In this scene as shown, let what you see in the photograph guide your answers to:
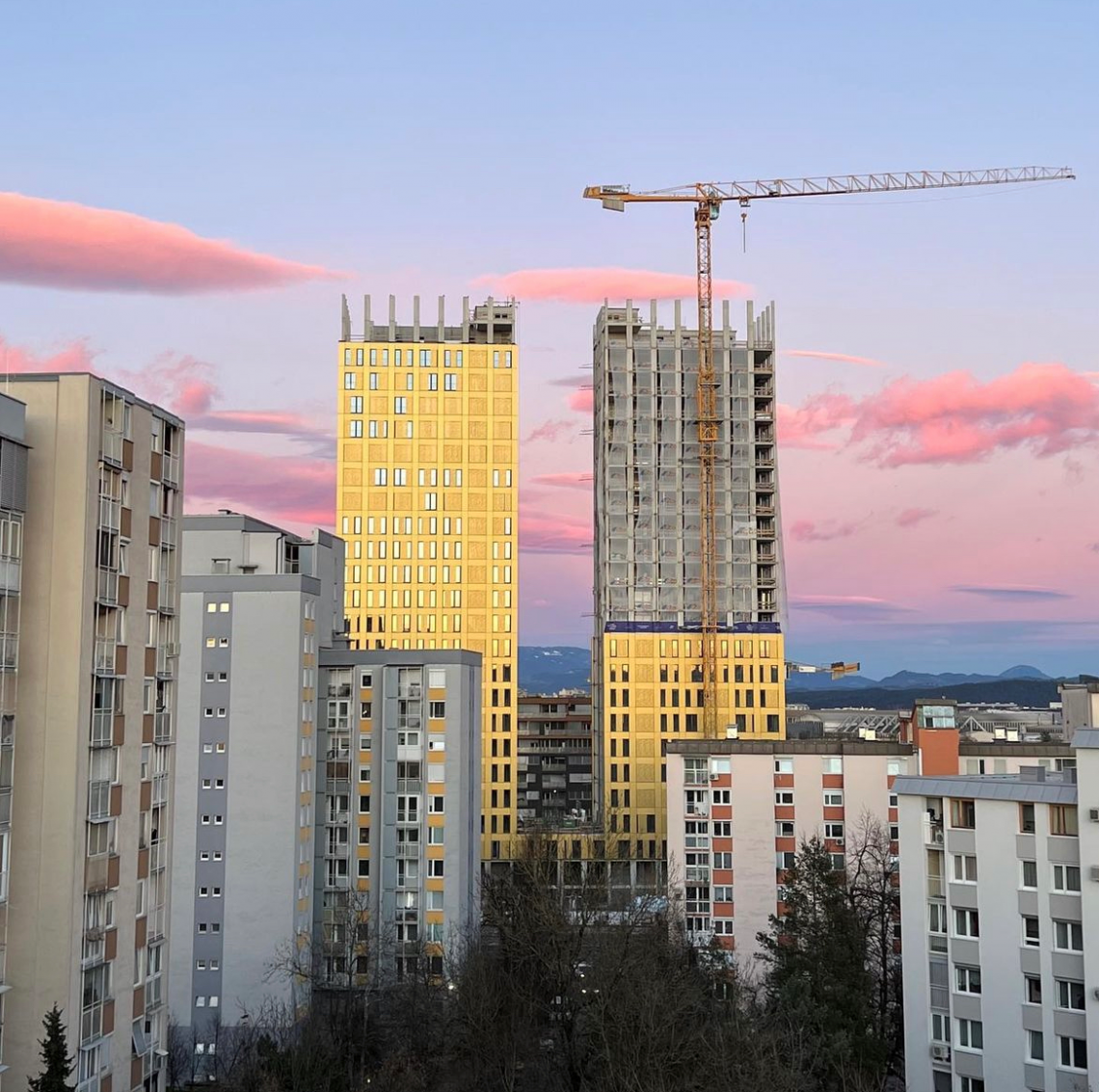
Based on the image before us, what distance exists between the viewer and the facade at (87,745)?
36844 millimetres

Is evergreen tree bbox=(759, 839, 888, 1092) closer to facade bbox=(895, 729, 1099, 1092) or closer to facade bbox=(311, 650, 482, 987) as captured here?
facade bbox=(895, 729, 1099, 1092)

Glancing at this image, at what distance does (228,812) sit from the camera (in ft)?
221

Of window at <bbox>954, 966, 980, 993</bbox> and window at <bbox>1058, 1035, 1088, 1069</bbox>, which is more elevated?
window at <bbox>954, 966, 980, 993</bbox>

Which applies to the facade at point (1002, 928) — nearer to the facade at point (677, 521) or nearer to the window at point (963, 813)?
the window at point (963, 813)

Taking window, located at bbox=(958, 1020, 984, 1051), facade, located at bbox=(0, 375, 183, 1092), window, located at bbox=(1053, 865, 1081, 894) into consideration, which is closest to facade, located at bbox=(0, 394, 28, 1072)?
facade, located at bbox=(0, 375, 183, 1092)

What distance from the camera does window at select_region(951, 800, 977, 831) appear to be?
45.3m

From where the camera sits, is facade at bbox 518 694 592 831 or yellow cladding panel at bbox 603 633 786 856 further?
facade at bbox 518 694 592 831

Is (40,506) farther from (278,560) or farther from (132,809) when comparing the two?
(278,560)

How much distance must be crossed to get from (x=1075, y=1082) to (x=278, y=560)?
4699 cm

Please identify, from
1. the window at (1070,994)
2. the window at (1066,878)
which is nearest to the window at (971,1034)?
the window at (1070,994)

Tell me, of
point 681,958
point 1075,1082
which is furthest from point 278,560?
point 1075,1082

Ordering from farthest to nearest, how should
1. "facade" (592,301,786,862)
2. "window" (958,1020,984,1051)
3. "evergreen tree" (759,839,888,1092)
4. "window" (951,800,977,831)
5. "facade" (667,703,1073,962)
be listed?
"facade" (592,301,786,862) < "facade" (667,703,1073,962) < "evergreen tree" (759,839,888,1092) < "window" (951,800,977,831) < "window" (958,1020,984,1051)

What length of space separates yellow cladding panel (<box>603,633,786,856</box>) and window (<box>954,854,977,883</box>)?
7877 centimetres

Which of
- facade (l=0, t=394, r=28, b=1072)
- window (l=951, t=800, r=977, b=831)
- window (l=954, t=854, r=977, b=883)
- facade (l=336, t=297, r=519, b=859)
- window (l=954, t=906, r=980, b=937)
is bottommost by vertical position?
window (l=954, t=906, r=980, b=937)
